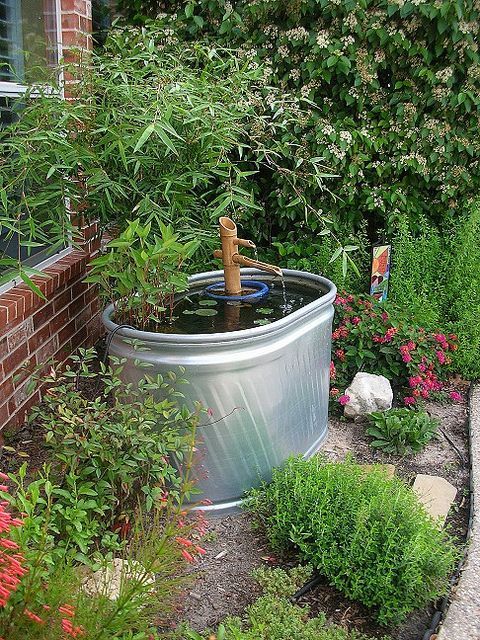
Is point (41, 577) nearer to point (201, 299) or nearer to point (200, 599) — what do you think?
point (200, 599)

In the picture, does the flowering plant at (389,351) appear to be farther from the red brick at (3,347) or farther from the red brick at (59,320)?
the red brick at (3,347)

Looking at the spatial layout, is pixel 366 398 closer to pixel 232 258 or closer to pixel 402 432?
pixel 402 432

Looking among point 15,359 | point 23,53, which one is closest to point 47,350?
point 15,359

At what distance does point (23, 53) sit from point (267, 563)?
2.89 m

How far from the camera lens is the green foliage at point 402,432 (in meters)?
3.59

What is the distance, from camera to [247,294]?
352 cm

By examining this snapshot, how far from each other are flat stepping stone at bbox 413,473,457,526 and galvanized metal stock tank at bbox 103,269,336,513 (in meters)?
0.60

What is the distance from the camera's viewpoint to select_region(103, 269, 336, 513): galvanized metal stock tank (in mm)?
2717

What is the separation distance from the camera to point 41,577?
170cm

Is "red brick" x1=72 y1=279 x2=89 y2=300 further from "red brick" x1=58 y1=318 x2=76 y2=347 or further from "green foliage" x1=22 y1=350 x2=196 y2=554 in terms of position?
"green foliage" x1=22 y1=350 x2=196 y2=554

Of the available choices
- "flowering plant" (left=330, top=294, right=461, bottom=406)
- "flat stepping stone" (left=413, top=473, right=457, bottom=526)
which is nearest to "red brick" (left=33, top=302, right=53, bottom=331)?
"flowering plant" (left=330, top=294, right=461, bottom=406)

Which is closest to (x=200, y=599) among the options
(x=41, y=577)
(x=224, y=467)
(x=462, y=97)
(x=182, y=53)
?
(x=224, y=467)

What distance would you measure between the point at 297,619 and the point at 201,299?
1.74m

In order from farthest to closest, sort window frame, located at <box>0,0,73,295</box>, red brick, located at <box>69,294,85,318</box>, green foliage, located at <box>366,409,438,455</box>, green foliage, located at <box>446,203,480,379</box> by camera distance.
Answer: green foliage, located at <box>446,203,480,379</box> < red brick, located at <box>69,294,85,318</box> < green foliage, located at <box>366,409,438,455</box> < window frame, located at <box>0,0,73,295</box>
